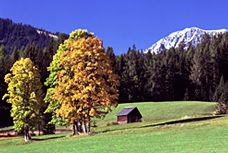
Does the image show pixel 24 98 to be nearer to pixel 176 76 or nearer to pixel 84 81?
pixel 84 81

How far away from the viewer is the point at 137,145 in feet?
128

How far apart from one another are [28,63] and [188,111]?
1707 inches

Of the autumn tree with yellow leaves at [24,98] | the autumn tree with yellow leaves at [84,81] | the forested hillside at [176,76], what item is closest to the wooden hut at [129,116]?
the autumn tree with yellow leaves at [24,98]

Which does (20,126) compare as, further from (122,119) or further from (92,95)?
(122,119)

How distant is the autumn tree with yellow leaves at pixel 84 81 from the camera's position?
58.8 meters

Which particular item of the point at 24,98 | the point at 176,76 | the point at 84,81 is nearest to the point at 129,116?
the point at 24,98

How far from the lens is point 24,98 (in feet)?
222

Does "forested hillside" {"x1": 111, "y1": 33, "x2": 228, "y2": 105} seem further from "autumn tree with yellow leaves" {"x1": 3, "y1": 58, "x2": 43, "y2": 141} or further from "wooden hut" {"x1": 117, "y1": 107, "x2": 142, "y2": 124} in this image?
"autumn tree with yellow leaves" {"x1": 3, "y1": 58, "x2": 43, "y2": 141}

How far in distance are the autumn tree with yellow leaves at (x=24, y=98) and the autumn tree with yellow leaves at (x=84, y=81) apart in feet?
24.8

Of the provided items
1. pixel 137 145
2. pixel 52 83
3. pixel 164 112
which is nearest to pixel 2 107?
pixel 164 112

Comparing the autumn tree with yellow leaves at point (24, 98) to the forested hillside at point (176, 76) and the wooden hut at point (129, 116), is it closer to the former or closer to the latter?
the wooden hut at point (129, 116)

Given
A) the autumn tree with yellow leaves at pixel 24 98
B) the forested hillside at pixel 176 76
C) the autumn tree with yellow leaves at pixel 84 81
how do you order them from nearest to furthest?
the autumn tree with yellow leaves at pixel 84 81
the autumn tree with yellow leaves at pixel 24 98
the forested hillside at pixel 176 76

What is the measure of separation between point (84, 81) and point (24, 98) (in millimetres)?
13800

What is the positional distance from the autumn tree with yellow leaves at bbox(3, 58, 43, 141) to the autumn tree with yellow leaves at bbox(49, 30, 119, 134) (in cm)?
756
